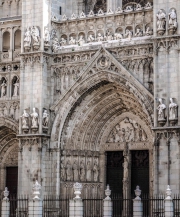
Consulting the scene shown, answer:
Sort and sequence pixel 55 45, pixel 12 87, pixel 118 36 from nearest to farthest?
pixel 118 36 → pixel 55 45 → pixel 12 87


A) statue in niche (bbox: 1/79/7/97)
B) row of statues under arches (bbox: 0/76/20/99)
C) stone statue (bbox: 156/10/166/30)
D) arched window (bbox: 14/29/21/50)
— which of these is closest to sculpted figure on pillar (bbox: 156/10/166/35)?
stone statue (bbox: 156/10/166/30)

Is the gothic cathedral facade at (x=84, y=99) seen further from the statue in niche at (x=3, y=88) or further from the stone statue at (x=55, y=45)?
the statue in niche at (x=3, y=88)

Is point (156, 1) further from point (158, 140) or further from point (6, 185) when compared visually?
point (6, 185)

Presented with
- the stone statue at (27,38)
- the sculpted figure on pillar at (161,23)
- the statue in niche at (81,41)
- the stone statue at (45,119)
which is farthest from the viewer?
the stone statue at (27,38)

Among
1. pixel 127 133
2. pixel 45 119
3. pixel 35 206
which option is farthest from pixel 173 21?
pixel 35 206

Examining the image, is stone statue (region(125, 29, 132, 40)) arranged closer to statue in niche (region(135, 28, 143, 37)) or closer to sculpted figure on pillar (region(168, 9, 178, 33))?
statue in niche (region(135, 28, 143, 37))

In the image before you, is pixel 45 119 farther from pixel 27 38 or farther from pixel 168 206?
pixel 168 206

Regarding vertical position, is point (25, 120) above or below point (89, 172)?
above

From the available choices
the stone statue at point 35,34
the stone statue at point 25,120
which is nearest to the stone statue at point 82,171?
the stone statue at point 25,120

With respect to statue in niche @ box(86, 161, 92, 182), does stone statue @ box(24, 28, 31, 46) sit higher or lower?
higher

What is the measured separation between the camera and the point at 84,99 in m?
33.1

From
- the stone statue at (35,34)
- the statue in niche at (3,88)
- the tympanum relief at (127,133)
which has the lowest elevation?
the tympanum relief at (127,133)

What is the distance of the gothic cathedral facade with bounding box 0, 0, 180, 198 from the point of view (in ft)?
104

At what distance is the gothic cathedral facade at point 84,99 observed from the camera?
1252 inches
